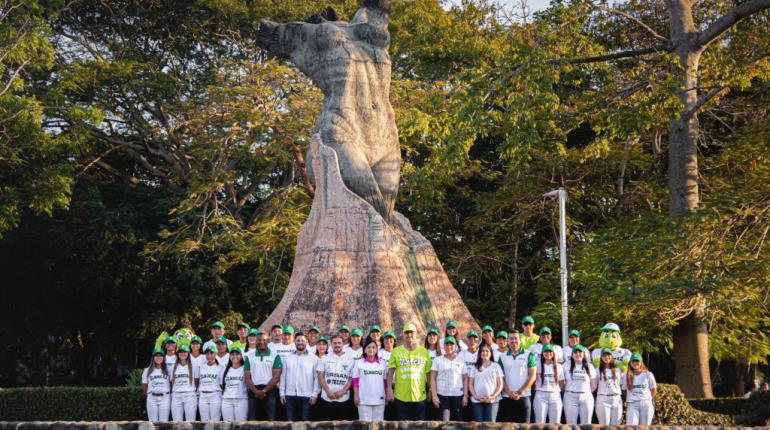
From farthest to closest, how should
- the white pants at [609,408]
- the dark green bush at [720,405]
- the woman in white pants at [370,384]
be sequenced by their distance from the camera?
the dark green bush at [720,405], the white pants at [609,408], the woman in white pants at [370,384]

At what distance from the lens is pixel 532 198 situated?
76.9 ft

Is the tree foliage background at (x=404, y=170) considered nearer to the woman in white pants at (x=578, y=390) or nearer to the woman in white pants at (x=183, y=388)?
the woman in white pants at (x=578, y=390)

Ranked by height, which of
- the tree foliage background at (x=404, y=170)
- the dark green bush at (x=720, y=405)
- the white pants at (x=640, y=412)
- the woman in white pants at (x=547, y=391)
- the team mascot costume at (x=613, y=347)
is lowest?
the dark green bush at (x=720, y=405)

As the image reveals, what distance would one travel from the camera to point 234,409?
10352 mm

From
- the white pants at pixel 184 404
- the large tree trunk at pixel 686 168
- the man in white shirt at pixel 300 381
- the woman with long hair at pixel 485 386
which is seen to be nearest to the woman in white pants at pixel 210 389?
the white pants at pixel 184 404

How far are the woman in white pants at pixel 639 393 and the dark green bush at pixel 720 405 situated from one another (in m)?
5.16

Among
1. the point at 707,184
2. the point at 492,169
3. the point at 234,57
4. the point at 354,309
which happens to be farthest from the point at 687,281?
the point at 234,57

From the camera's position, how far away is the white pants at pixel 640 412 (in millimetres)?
10742

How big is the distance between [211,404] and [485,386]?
10.1 feet

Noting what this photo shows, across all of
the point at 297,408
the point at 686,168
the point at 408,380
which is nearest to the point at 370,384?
the point at 408,380

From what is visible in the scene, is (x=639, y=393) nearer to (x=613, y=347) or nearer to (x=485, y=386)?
(x=613, y=347)

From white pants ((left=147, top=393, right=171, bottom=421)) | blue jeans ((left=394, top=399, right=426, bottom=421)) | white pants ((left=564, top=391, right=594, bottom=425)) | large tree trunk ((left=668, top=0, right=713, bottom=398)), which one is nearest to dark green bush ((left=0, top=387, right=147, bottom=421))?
white pants ((left=147, top=393, right=171, bottom=421))

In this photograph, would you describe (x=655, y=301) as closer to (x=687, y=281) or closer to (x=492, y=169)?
(x=687, y=281)

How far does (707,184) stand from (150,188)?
53.1 ft
